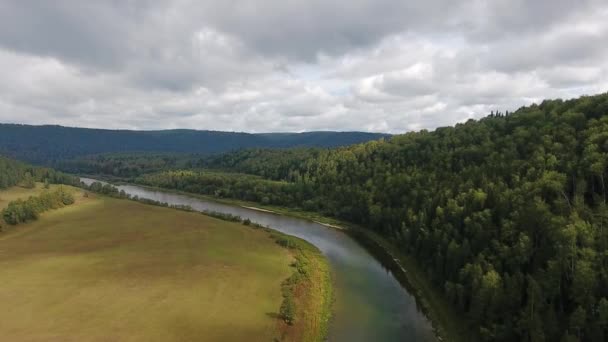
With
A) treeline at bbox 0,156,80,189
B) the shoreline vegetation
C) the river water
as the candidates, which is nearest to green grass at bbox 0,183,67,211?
treeline at bbox 0,156,80,189

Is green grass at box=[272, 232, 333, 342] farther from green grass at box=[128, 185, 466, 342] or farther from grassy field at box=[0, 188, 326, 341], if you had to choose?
green grass at box=[128, 185, 466, 342]

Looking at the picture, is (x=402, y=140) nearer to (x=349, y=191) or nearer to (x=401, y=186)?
(x=349, y=191)

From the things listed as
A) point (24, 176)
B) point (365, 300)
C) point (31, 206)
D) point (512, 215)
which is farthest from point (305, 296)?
point (24, 176)

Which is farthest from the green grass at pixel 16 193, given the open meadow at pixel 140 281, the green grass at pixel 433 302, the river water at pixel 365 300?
the green grass at pixel 433 302

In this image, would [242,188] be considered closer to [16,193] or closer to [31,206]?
[31,206]

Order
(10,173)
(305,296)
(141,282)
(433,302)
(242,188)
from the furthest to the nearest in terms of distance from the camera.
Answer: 1. (242,188)
2. (10,173)
3. (141,282)
4. (305,296)
5. (433,302)

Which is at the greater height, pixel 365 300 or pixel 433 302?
pixel 433 302
